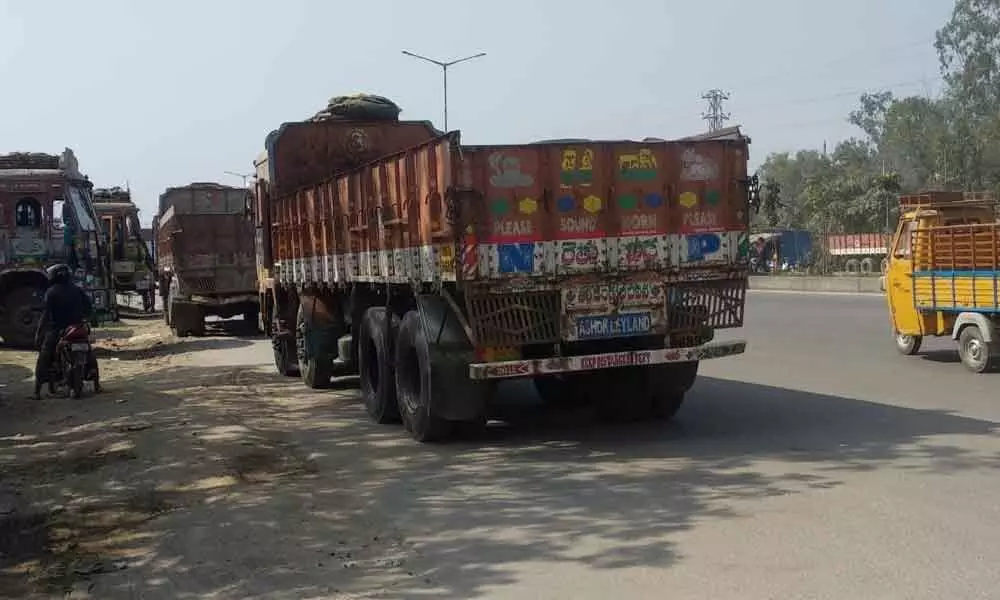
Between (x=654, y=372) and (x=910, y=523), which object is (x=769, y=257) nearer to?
(x=654, y=372)

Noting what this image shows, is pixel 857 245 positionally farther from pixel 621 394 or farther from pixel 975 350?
pixel 621 394

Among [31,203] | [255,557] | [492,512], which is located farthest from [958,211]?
[31,203]

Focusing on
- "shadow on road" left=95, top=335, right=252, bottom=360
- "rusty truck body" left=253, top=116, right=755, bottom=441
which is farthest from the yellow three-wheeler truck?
"shadow on road" left=95, top=335, right=252, bottom=360

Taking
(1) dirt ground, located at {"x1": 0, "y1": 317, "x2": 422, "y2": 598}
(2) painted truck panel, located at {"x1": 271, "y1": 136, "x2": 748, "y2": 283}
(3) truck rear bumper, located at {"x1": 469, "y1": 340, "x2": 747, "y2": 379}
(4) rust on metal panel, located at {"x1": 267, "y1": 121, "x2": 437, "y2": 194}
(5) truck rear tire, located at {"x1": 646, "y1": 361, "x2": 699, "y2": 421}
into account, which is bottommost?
(1) dirt ground, located at {"x1": 0, "y1": 317, "x2": 422, "y2": 598}

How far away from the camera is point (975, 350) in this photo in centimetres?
1162

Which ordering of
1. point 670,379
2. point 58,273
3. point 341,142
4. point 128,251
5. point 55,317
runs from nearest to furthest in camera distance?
point 670,379
point 58,273
point 55,317
point 341,142
point 128,251

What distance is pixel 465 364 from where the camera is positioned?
7.98 metres

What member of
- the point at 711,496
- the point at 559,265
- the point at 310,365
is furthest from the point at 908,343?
the point at 711,496

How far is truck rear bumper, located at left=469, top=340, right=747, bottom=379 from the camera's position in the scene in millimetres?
7531

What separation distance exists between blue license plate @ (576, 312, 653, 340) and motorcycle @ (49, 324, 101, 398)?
24.0 ft

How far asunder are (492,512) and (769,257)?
4202 cm

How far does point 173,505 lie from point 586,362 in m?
3.16

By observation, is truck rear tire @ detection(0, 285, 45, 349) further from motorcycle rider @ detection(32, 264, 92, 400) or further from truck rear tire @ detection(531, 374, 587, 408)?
truck rear tire @ detection(531, 374, 587, 408)

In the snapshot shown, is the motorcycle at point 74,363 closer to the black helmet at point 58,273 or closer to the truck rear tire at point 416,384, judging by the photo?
the black helmet at point 58,273
